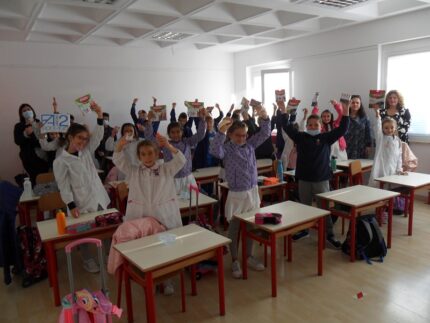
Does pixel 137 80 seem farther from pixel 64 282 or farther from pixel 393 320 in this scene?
pixel 393 320

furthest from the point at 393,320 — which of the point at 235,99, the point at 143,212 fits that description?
the point at 235,99

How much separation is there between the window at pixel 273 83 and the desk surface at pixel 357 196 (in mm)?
4160

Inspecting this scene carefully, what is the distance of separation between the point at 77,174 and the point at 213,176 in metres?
2.01

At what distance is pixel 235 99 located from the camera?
29.2 ft

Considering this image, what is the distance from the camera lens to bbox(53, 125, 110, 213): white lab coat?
3146mm

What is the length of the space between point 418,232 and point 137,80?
5.73 meters

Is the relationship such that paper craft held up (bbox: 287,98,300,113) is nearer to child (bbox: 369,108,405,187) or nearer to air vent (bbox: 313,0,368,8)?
child (bbox: 369,108,405,187)

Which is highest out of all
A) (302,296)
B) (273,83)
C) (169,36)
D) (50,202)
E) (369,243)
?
(169,36)

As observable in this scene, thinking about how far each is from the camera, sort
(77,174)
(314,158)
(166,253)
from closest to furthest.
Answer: (166,253) → (77,174) → (314,158)

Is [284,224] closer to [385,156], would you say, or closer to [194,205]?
[194,205]

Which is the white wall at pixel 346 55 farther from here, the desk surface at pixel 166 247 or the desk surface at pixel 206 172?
the desk surface at pixel 166 247

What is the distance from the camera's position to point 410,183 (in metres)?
4.07

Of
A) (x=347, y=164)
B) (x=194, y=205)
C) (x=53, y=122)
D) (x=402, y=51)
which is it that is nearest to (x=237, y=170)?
(x=194, y=205)

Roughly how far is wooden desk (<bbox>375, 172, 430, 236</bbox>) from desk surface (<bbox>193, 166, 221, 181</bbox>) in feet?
6.67
